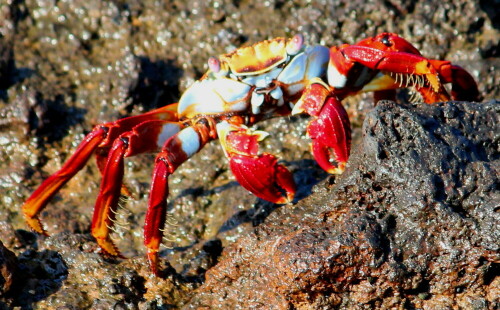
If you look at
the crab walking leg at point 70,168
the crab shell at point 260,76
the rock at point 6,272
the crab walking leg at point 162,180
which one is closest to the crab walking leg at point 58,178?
the crab walking leg at point 70,168

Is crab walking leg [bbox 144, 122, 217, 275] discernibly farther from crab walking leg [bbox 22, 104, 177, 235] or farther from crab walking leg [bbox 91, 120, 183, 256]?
crab walking leg [bbox 22, 104, 177, 235]

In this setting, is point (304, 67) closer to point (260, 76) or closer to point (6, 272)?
point (260, 76)

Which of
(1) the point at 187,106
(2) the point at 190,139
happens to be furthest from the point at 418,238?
(1) the point at 187,106

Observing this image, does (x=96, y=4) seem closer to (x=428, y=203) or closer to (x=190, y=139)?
(x=190, y=139)

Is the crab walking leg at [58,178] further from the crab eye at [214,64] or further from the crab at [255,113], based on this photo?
the crab eye at [214,64]

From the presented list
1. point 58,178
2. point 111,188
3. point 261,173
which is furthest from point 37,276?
point 261,173

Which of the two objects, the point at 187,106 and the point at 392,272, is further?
the point at 187,106
